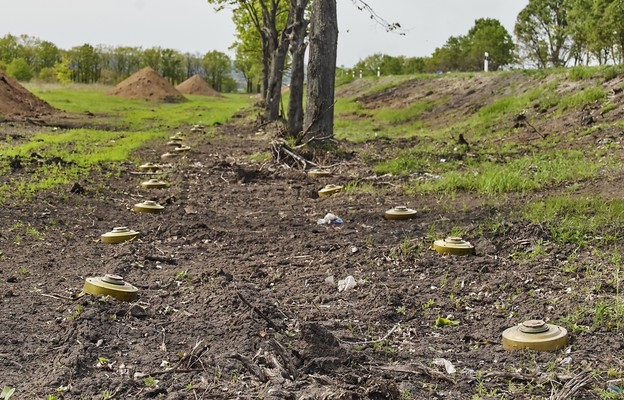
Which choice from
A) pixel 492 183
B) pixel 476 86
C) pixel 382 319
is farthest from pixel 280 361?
pixel 476 86

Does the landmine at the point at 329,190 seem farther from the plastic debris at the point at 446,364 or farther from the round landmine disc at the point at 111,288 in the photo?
the plastic debris at the point at 446,364

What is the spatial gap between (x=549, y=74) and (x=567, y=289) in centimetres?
1390

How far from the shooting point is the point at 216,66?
284 feet

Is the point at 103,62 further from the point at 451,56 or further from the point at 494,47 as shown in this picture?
the point at 494,47

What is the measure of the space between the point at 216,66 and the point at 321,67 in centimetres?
7758

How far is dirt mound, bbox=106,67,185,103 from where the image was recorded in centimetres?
4856

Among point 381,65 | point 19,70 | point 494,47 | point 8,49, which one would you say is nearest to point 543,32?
point 494,47

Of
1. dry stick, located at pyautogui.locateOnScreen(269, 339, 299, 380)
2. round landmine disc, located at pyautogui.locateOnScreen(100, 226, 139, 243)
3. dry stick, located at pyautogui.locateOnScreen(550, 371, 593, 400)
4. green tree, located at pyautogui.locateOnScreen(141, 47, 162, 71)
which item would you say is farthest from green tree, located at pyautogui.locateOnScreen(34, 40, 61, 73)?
dry stick, located at pyautogui.locateOnScreen(550, 371, 593, 400)

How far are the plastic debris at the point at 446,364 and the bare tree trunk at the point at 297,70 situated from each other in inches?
410

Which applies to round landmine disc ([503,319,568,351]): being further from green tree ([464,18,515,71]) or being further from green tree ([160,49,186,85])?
green tree ([160,49,186,85])

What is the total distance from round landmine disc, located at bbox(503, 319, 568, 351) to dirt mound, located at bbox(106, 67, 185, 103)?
1835 inches

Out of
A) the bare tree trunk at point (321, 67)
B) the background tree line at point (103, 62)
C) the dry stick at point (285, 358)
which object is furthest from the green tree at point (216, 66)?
the dry stick at point (285, 358)

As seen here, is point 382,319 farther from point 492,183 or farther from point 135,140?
point 135,140

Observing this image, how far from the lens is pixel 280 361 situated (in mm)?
2934
